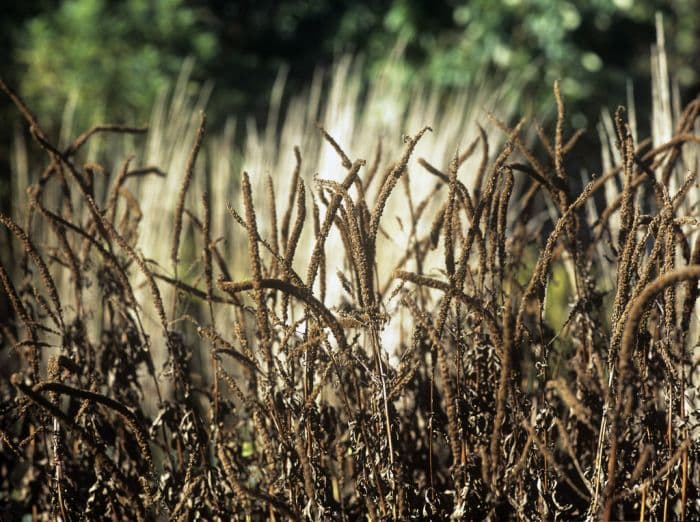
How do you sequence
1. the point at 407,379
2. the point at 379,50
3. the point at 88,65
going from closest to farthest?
the point at 407,379, the point at 88,65, the point at 379,50

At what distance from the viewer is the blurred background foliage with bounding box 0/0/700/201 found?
4.59m

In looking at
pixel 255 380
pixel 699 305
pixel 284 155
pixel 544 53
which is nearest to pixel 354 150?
pixel 284 155

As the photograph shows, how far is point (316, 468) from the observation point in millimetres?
893

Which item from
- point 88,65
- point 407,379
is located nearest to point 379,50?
point 88,65

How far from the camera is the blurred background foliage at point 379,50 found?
15.1 feet

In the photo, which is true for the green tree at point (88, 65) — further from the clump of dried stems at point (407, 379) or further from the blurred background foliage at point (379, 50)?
the clump of dried stems at point (407, 379)

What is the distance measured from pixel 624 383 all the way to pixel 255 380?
23.0 inches

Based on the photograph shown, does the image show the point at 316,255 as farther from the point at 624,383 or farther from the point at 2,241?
the point at 2,241

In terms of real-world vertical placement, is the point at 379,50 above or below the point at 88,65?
above

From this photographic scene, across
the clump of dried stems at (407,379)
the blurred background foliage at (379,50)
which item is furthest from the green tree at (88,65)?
the clump of dried stems at (407,379)

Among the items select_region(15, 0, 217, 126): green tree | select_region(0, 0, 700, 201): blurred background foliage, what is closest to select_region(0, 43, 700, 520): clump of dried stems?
select_region(0, 0, 700, 201): blurred background foliage

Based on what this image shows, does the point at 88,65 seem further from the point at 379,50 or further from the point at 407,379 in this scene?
the point at 407,379

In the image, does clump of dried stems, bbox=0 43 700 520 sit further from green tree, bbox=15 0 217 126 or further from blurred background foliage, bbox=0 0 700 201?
green tree, bbox=15 0 217 126

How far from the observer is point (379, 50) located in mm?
5898
